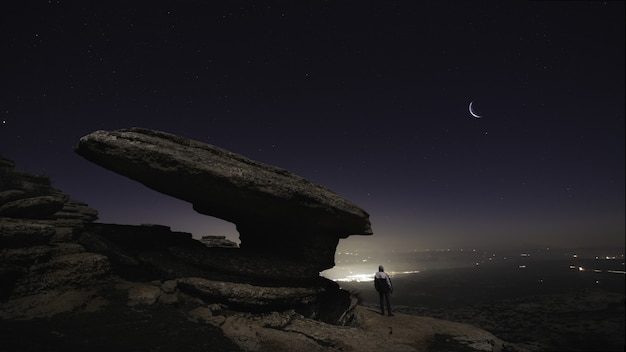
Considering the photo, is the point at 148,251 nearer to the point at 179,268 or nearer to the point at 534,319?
the point at 179,268

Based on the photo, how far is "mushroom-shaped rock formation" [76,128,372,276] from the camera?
1223cm

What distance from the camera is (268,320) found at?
12547 mm

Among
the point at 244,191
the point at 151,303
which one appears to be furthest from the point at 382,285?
the point at 151,303

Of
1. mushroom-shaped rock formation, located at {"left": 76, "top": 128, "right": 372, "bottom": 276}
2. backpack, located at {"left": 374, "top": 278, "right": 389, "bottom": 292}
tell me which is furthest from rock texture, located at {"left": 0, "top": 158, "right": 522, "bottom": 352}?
mushroom-shaped rock formation, located at {"left": 76, "top": 128, "right": 372, "bottom": 276}

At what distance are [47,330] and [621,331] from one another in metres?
57.6

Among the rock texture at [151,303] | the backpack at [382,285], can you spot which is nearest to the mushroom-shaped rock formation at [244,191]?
the rock texture at [151,303]

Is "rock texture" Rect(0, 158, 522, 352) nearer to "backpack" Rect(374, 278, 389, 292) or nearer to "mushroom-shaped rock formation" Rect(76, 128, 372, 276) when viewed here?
"backpack" Rect(374, 278, 389, 292)

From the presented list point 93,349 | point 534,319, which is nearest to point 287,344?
point 93,349

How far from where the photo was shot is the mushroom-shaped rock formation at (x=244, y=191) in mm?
Answer: 12234

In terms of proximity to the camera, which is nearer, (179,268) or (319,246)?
(179,268)

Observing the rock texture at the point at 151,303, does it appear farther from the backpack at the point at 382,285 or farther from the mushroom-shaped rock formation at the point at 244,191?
the mushroom-shaped rock formation at the point at 244,191

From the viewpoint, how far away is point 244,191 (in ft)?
44.5

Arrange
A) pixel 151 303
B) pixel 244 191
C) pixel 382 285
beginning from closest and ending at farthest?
1. pixel 151 303
2. pixel 244 191
3. pixel 382 285

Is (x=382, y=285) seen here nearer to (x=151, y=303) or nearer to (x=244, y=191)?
(x=244, y=191)
